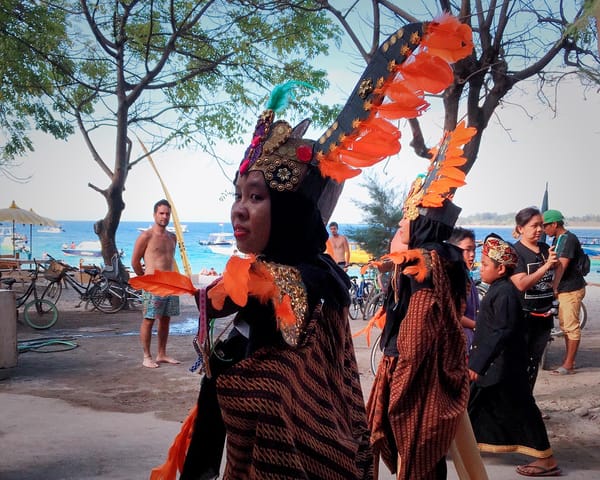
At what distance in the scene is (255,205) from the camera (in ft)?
6.93

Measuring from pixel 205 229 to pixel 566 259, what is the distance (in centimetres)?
7750

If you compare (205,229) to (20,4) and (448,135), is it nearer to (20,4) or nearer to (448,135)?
(20,4)

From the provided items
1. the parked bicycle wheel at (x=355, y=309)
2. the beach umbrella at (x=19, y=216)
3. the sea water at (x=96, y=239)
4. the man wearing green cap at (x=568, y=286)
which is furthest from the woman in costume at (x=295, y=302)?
the sea water at (x=96, y=239)

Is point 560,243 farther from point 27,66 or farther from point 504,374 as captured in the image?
point 27,66

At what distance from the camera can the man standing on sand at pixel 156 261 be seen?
23.7ft

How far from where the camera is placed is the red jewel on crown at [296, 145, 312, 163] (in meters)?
2.16

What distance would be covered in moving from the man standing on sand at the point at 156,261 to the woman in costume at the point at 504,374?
3.89 meters

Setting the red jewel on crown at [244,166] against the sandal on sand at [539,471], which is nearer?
the red jewel on crown at [244,166]

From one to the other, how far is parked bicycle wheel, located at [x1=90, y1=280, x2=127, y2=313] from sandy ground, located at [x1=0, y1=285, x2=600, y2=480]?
324 centimetres

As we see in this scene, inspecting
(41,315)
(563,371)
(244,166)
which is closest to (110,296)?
(41,315)

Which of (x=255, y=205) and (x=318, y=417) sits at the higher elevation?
(x=255, y=205)

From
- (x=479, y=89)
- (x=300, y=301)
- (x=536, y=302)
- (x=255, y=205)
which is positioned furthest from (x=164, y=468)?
(x=479, y=89)

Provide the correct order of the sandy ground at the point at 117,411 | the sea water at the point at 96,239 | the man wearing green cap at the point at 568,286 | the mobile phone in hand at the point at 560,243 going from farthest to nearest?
the sea water at the point at 96,239 < the man wearing green cap at the point at 568,286 < the mobile phone in hand at the point at 560,243 < the sandy ground at the point at 117,411

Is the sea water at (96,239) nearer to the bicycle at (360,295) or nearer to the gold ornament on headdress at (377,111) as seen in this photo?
the bicycle at (360,295)
